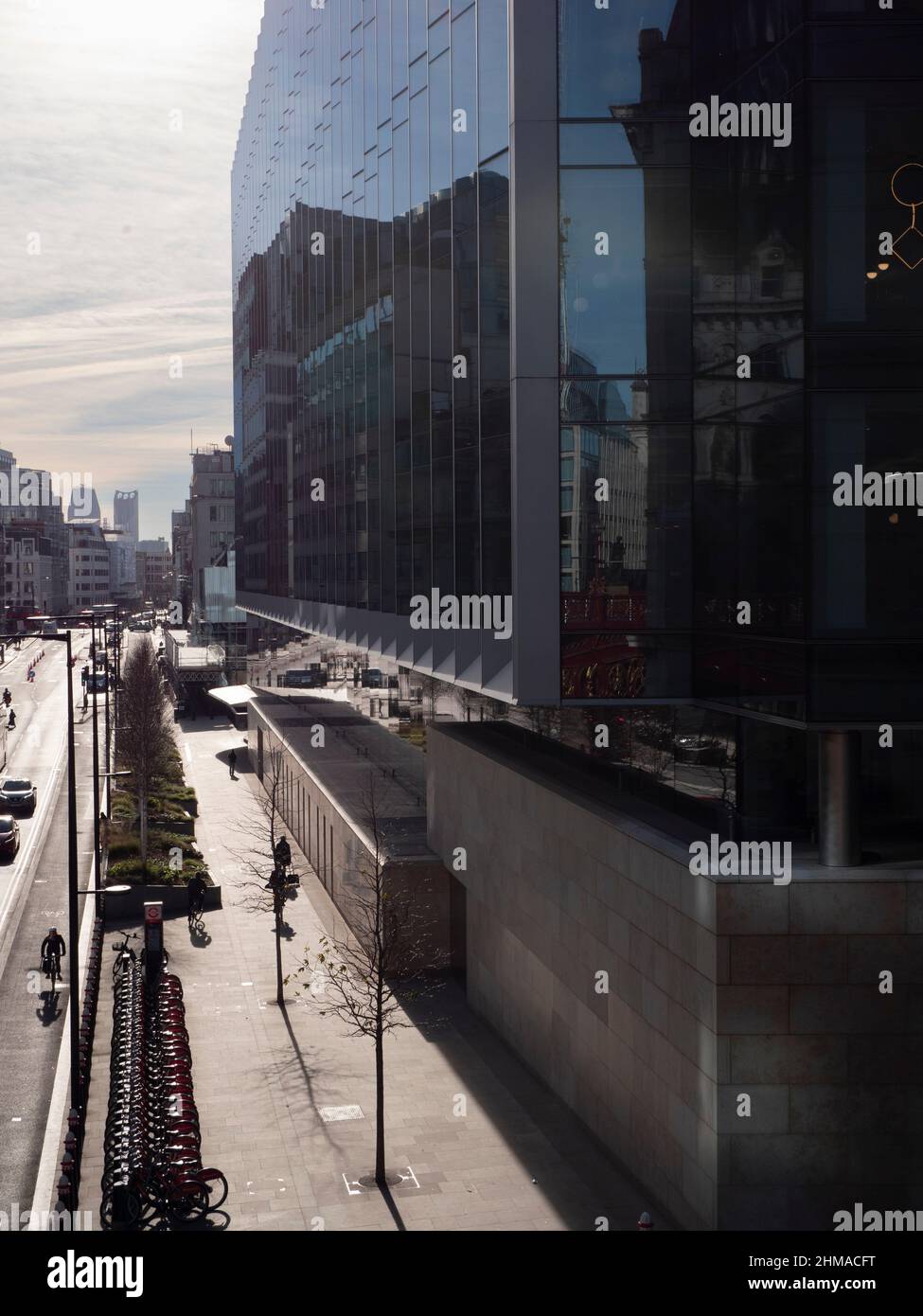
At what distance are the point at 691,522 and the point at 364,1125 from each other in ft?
31.8

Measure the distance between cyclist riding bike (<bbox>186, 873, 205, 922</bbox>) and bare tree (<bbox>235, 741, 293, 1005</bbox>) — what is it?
3.31ft

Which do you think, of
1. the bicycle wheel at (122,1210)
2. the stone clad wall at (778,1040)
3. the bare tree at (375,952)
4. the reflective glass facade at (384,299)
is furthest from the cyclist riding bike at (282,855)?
the stone clad wall at (778,1040)

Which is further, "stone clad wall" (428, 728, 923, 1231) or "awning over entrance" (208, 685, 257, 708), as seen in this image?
"awning over entrance" (208, 685, 257, 708)

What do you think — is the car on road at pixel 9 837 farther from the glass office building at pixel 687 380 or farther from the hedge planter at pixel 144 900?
the glass office building at pixel 687 380

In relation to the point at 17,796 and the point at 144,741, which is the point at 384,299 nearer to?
the point at 144,741

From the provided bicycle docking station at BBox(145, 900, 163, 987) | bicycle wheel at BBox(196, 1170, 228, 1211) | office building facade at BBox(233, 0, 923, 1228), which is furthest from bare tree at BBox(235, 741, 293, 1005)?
bicycle wheel at BBox(196, 1170, 228, 1211)

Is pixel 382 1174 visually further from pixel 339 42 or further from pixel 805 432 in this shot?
pixel 339 42

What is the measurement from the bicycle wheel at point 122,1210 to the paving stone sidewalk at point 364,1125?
2.89 feet

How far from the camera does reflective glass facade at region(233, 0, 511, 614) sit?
18516 mm

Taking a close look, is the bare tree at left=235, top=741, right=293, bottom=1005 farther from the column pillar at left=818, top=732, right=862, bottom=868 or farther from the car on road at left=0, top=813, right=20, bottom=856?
the column pillar at left=818, top=732, right=862, bottom=868

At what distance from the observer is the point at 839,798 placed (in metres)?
14.0

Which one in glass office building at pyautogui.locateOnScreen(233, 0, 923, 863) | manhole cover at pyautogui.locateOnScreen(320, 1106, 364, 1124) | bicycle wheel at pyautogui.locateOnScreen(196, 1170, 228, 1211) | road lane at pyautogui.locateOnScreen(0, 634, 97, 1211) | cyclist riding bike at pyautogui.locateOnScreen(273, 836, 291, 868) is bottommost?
road lane at pyautogui.locateOnScreen(0, 634, 97, 1211)

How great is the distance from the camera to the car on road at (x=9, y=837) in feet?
130

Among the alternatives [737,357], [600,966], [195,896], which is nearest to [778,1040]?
[600,966]
